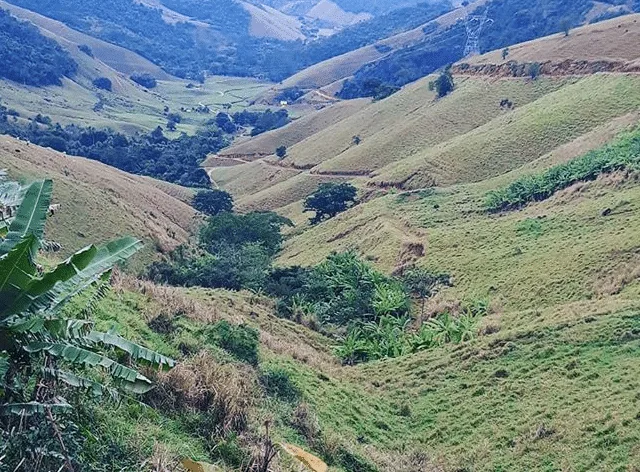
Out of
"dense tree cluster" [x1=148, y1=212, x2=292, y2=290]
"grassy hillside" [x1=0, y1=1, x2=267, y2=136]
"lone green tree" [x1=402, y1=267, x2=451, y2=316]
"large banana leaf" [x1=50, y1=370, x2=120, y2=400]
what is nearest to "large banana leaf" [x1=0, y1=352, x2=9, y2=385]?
"large banana leaf" [x1=50, y1=370, x2=120, y2=400]

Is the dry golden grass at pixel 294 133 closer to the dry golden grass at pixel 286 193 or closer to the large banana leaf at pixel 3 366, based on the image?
the dry golden grass at pixel 286 193

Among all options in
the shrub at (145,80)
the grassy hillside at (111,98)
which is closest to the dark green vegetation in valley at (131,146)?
the grassy hillside at (111,98)

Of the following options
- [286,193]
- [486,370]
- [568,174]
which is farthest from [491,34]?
[486,370]

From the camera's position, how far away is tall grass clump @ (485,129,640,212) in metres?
39.4

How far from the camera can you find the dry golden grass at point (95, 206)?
44438 mm

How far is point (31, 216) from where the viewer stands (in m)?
7.76

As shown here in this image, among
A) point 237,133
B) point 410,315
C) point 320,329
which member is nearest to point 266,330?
point 320,329

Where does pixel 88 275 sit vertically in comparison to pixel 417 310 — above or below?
above

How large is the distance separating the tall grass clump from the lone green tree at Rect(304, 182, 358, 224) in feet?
47.8

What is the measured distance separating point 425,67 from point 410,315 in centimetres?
14829

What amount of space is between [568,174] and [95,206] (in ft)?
103

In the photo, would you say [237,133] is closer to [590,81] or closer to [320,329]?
[590,81]

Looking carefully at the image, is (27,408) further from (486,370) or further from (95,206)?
(95,206)

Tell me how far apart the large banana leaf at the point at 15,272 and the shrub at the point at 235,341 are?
906cm
